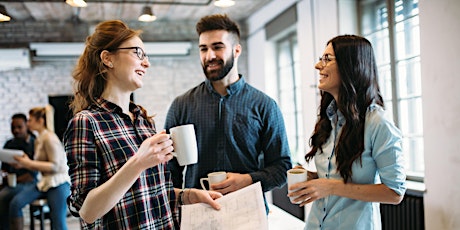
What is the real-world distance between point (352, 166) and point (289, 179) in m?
0.24

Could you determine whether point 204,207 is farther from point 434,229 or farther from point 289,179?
point 434,229

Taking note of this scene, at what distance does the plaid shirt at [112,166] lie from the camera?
117 cm

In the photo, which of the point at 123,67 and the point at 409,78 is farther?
the point at 409,78

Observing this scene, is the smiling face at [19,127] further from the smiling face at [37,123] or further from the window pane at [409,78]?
the window pane at [409,78]

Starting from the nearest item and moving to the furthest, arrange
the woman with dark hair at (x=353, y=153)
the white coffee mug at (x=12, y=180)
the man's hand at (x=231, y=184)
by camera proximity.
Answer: the woman with dark hair at (x=353, y=153) → the man's hand at (x=231, y=184) → the white coffee mug at (x=12, y=180)

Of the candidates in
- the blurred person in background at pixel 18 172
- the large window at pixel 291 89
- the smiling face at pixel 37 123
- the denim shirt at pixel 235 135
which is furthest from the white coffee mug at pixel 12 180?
the large window at pixel 291 89

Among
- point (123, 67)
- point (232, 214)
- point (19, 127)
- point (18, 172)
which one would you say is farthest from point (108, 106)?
point (19, 127)

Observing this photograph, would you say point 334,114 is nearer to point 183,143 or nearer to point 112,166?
point 183,143

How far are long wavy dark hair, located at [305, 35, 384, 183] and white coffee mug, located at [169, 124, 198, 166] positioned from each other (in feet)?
1.82

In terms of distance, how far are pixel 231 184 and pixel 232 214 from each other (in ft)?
0.81

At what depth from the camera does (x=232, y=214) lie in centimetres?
138

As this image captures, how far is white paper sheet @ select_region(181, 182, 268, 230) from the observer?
135 centimetres

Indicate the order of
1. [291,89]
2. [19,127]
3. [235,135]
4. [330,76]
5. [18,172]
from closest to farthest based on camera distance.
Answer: [330,76]
[235,135]
[18,172]
[19,127]
[291,89]

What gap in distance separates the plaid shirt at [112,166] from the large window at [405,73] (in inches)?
109
